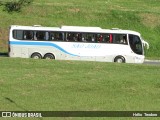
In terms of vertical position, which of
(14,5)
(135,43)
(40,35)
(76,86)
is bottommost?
(76,86)

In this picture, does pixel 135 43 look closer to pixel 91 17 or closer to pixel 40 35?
pixel 40 35

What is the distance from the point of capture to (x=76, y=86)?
70.0 feet

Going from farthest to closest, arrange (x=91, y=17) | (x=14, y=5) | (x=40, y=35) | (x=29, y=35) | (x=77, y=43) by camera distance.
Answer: (x=91, y=17), (x=14, y=5), (x=77, y=43), (x=40, y=35), (x=29, y=35)

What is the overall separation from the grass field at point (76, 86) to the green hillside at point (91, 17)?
76.7ft

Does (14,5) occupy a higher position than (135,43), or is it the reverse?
(14,5)

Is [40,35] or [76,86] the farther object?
[40,35]

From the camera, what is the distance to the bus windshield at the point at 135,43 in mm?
37875

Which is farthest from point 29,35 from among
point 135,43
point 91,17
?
point 91,17

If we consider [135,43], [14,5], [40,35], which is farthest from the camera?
[14,5]

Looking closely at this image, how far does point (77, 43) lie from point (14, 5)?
17.4 meters

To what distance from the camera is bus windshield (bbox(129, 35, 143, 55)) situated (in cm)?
3788

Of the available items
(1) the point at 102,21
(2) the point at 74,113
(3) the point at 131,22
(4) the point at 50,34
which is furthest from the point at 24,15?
(2) the point at 74,113

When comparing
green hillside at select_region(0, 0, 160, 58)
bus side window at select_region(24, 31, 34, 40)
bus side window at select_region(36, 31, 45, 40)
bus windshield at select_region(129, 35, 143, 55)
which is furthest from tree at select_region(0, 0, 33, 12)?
bus windshield at select_region(129, 35, 143, 55)

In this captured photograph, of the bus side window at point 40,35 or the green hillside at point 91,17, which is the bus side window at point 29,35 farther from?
the green hillside at point 91,17
